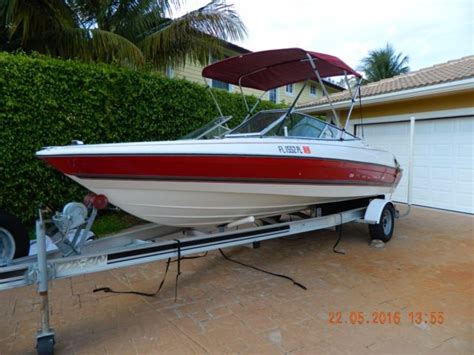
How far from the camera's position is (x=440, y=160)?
791 centimetres

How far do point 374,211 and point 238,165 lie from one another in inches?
106

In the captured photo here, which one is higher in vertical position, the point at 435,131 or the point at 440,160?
the point at 435,131

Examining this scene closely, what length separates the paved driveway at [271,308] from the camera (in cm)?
257

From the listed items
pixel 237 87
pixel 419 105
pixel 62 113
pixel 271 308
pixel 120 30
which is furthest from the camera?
pixel 237 87

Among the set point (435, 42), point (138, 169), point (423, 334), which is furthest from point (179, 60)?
point (435, 42)

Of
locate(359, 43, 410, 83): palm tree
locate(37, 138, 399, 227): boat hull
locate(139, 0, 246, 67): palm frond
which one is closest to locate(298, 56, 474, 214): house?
locate(139, 0, 246, 67): palm frond

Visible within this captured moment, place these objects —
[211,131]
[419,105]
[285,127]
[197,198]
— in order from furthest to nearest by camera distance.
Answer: [419,105] → [211,131] → [285,127] → [197,198]

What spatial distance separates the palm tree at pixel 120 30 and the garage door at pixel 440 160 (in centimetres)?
489

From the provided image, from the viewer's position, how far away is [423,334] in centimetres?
269

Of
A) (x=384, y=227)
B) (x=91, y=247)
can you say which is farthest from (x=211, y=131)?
(x=384, y=227)

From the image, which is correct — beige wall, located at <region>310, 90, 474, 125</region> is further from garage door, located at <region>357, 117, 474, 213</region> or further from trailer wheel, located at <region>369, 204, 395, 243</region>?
trailer wheel, located at <region>369, 204, 395, 243</region>

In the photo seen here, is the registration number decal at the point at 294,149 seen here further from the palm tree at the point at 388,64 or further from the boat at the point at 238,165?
the palm tree at the point at 388,64

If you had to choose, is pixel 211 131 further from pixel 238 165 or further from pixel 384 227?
pixel 384 227

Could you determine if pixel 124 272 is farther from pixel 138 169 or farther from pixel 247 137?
pixel 247 137
